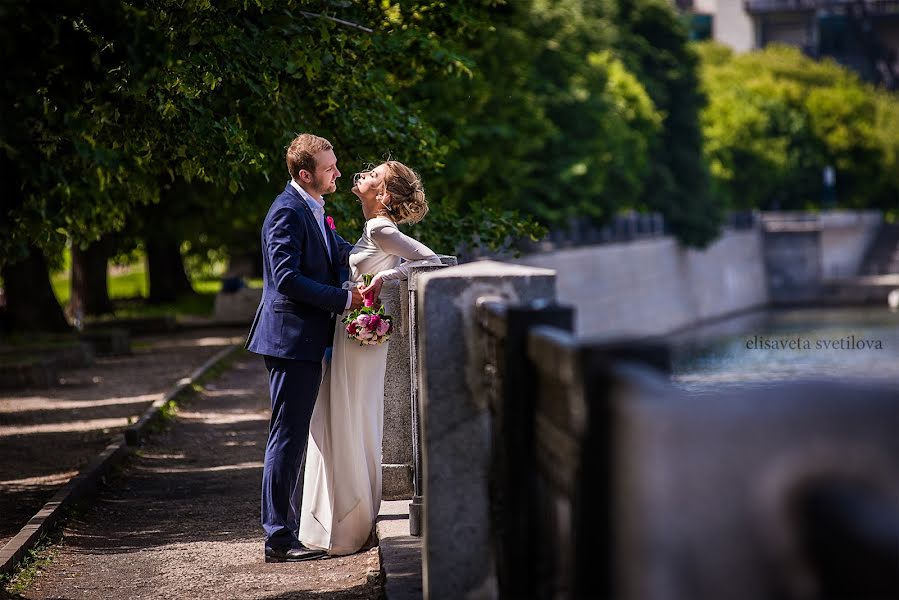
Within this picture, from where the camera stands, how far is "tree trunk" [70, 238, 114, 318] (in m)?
33.2

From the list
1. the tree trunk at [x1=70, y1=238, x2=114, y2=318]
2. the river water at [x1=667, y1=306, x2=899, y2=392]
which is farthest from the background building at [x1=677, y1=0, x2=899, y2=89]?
the tree trunk at [x1=70, y1=238, x2=114, y2=318]

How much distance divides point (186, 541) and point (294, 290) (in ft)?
7.49

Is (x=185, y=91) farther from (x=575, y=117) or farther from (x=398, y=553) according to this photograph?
(x=575, y=117)

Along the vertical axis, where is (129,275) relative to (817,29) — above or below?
below

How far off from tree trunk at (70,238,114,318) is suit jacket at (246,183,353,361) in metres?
25.8

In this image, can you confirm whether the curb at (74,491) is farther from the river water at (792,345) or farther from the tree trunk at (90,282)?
the tree trunk at (90,282)

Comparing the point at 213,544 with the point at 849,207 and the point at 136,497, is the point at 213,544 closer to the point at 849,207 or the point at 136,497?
the point at 136,497

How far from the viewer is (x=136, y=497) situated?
11.3 meters

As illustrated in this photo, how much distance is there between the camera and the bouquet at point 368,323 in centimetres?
786

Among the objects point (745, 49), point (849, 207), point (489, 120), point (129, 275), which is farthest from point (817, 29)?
point (489, 120)

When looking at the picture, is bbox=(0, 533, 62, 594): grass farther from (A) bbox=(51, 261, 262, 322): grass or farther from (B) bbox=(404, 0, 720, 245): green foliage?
(A) bbox=(51, 261, 262, 322): grass

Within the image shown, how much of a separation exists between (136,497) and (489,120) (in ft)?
74.9

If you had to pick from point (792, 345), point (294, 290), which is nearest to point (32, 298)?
point (294, 290)

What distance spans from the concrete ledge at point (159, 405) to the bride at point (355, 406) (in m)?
5.96
